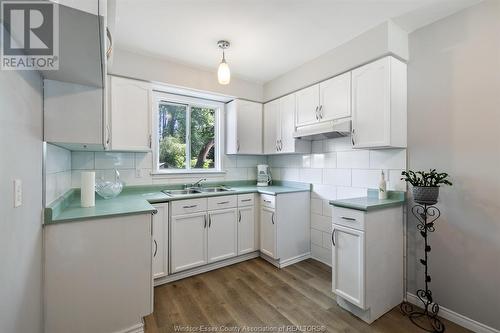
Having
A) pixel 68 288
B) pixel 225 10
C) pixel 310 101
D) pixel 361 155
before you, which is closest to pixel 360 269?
pixel 361 155

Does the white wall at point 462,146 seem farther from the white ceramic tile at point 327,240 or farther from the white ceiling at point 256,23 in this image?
the white ceramic tile at point 327,240

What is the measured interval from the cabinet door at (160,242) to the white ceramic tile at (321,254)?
1809mm

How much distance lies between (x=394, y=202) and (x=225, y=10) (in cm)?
211

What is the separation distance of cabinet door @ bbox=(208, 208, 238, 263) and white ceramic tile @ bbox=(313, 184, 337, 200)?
1.09 metres

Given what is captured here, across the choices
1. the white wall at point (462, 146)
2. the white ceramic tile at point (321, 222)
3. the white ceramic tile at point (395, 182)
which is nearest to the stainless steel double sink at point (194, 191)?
the white ceramic tile at point (321, 222)

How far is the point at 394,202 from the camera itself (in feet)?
6.61

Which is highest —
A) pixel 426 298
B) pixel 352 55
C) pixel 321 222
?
pixel 352 55

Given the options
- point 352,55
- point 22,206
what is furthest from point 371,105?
point 22,206

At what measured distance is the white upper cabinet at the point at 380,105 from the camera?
2.01m

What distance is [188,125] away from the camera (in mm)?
3277

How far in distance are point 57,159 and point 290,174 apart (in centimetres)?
263

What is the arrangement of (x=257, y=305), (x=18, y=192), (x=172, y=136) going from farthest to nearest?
(x=172, y=136), (x=257, y=305), (x=18, y=192)

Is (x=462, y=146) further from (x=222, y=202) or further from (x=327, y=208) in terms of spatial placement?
(x=222, y=202)

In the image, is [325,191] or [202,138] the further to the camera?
[202,138]
